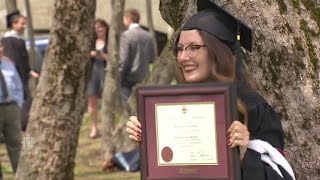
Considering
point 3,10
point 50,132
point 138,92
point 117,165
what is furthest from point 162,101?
point 3,10

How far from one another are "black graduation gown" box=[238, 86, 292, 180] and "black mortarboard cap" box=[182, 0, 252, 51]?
20 centimetres

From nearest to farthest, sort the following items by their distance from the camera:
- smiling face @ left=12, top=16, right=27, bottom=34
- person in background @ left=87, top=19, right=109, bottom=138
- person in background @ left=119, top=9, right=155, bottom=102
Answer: smiling face @ left=12, top=16, right=27, bottom=34, person in background @ left=119, top=9, right=155, bottom=102, person in background @ left=87, top=19, right=109, bottom=138

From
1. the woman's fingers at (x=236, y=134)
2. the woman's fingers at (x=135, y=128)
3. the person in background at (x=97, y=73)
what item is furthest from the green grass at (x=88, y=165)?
the woman's fingers at (x=236, y=134)

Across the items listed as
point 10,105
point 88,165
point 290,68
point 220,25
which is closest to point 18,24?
point 88,165

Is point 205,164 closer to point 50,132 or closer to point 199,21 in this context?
point 199,21

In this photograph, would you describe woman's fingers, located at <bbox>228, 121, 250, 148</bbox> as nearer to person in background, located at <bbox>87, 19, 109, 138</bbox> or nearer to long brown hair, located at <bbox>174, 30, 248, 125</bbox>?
long brown hair, located at <bbox>174, 30, 248, 125</bbox>

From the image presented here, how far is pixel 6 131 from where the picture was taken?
33.9ft

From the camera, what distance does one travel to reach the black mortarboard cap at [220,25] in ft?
11.8

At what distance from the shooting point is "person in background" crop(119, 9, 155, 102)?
12.8 meters

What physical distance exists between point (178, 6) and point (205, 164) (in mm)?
1235

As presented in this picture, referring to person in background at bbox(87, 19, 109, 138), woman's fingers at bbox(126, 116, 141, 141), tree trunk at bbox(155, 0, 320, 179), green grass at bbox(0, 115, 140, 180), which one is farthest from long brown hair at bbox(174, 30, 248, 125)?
person in background at bbox(87, 19, 109, 138)

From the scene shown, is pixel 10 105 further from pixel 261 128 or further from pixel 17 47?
pixel 261 128

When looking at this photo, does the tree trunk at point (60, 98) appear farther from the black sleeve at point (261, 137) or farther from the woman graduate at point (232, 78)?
the black sleeve at point (261, 137)

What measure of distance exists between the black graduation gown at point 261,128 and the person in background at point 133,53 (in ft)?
30.2
